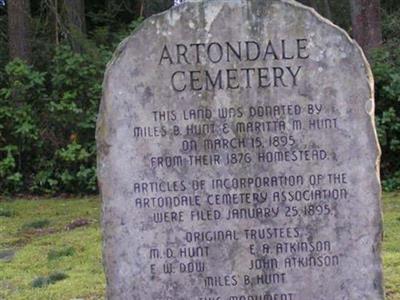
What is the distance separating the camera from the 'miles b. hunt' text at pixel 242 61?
182 inches

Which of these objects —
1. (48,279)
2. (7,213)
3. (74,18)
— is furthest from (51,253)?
(74,18)

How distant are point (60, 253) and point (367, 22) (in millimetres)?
8736

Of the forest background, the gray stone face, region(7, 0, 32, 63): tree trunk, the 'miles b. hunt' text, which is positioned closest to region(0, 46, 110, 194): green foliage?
the forest background

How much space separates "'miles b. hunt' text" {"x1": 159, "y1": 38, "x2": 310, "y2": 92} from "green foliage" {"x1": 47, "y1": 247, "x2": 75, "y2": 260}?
3.85 m

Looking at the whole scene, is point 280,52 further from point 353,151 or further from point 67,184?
point 67,184

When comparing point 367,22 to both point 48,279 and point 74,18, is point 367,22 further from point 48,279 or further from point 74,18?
point 48,279

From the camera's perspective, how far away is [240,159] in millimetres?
4668

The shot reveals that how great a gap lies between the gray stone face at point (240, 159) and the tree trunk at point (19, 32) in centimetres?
953

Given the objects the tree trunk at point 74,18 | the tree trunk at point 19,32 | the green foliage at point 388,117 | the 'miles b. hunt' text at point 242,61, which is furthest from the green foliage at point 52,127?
A: the 'miles b. hunt' text at point 242,61

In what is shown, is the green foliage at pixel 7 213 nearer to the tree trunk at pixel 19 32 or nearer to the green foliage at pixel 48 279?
the tree trunk at pixel 19 32

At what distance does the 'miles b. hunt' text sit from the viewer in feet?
15.2

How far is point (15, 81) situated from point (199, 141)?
8.62 metres

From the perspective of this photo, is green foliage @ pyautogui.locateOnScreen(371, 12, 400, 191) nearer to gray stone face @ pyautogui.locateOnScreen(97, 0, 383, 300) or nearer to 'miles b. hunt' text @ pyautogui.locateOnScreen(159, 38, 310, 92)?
gray stone face @ pyautogui.locateOnScreen(97, 0, 383, 300)

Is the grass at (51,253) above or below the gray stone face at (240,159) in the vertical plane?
below
